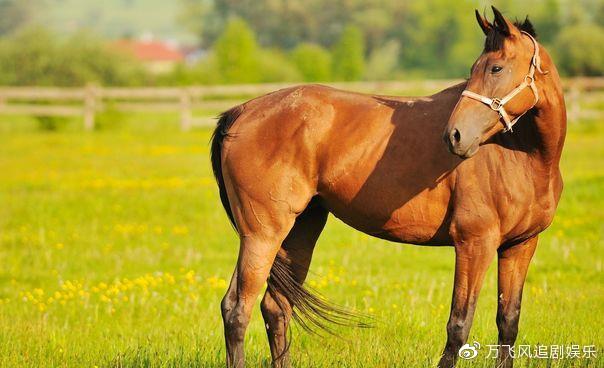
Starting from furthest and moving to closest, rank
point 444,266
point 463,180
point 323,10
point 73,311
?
point 323,10 → point 444,266 → point 73,311 → point 463,180

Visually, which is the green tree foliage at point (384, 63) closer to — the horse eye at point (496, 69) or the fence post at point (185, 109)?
the fence post at point (185, 109)

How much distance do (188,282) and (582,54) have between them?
2026 inches

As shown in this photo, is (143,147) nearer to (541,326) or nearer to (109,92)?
(109,92)

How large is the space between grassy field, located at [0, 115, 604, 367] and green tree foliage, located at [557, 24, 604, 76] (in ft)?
129

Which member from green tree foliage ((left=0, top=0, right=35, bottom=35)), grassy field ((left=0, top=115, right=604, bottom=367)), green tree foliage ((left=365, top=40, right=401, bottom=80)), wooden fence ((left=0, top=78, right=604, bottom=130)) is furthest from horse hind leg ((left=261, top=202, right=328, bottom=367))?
green tree foliage ((left=0, top=0, right=35, bottom=35))

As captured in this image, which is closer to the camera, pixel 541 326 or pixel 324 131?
pixel 324 131

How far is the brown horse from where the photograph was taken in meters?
5.47

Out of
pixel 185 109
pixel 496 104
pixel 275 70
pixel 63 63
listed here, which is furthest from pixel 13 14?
pixel 496 104

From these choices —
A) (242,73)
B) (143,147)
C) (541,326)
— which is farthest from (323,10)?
(541,326)

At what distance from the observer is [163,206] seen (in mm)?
14844

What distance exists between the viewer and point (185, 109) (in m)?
34.8

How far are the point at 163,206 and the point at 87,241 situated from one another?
110 inches

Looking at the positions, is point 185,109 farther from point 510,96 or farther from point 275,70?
point 510,96

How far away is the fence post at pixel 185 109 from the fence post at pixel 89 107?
3.30 m
